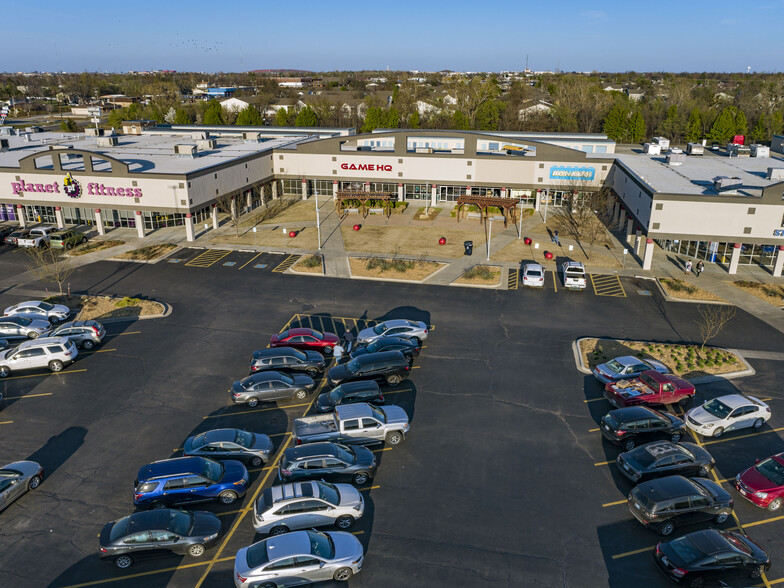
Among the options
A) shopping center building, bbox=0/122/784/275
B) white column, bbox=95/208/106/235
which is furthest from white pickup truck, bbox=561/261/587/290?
white column, bbox=95/208/106/235

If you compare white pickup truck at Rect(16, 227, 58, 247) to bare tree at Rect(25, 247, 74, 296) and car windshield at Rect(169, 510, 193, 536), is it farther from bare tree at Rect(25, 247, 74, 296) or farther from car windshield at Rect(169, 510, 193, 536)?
car windshield at Rect(169, 510, 193, 536)

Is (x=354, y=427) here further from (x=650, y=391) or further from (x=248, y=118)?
(x=248, y=118)

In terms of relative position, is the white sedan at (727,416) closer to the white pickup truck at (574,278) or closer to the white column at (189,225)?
the white pickup truck at (574,278)

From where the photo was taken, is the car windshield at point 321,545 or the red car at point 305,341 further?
the red car at point 305,341

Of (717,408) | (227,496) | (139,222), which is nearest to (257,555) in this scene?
(227,496)

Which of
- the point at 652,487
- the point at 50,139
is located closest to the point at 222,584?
the point at 652,487

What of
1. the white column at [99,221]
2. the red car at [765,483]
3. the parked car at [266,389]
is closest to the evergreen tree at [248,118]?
the white column at [99,221]
